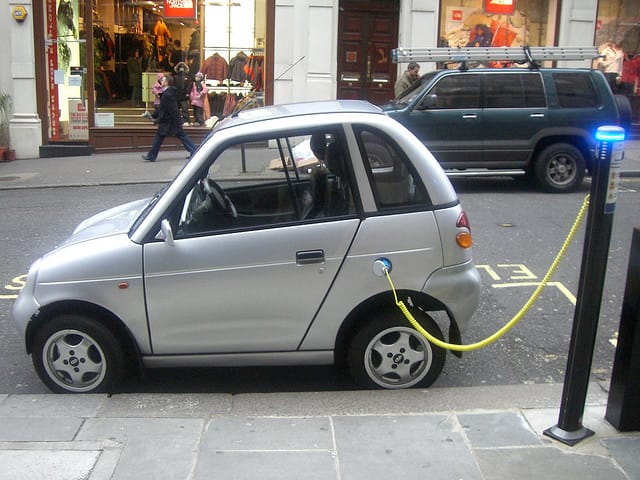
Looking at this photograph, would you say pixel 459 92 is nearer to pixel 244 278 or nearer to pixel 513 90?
pixel 513 90

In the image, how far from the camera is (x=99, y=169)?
14.4m

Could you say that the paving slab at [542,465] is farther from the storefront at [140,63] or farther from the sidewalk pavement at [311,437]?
the storefront at [140,63]

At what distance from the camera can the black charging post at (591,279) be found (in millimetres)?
3600

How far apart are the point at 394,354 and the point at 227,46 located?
530 inches

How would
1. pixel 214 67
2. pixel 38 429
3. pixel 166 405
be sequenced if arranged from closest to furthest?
pixel 38 429 < pixel 166 405 < pixel 214 67

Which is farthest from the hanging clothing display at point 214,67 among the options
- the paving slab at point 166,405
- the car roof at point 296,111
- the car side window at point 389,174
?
the paving slab at point 166,405

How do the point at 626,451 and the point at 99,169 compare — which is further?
the point at 99,169

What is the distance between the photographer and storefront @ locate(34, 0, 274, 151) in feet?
53.8

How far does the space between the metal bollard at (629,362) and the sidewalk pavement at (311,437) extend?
9 cm

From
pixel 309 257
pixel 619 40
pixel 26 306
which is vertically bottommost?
pixel 26 306

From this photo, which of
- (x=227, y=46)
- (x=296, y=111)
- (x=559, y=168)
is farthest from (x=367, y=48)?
(x=296, y=111)

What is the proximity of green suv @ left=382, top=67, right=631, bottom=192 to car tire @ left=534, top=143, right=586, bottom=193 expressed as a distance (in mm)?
89

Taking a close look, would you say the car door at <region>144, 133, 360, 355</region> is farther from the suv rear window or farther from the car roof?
the suv rear window

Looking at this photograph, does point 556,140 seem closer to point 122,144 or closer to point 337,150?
point 337,150
